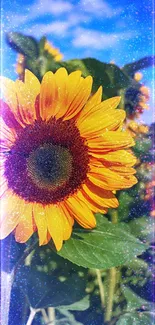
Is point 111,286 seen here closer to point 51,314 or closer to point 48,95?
point 51,314

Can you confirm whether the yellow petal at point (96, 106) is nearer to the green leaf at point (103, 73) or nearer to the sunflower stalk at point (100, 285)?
the green leaf at point (103, 73)

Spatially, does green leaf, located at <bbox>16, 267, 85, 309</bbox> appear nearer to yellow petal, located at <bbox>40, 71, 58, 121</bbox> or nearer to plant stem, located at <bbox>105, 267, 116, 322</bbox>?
plant stem, located at <bbox>105, 267, 116, 322</bbox>

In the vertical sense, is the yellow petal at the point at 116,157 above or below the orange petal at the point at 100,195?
above

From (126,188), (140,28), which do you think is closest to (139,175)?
(126,188)

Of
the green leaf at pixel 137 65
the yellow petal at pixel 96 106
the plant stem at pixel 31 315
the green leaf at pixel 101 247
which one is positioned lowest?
the plant stem at pixel 31 315

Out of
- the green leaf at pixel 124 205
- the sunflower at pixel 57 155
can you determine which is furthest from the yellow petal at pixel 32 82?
the green leaf at pixel 124 205

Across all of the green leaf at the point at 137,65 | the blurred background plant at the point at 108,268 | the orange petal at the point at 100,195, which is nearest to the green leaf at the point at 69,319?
the blurred background plant at the point at 108,268

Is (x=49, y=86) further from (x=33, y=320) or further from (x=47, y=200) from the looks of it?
(x=33, y=320)
